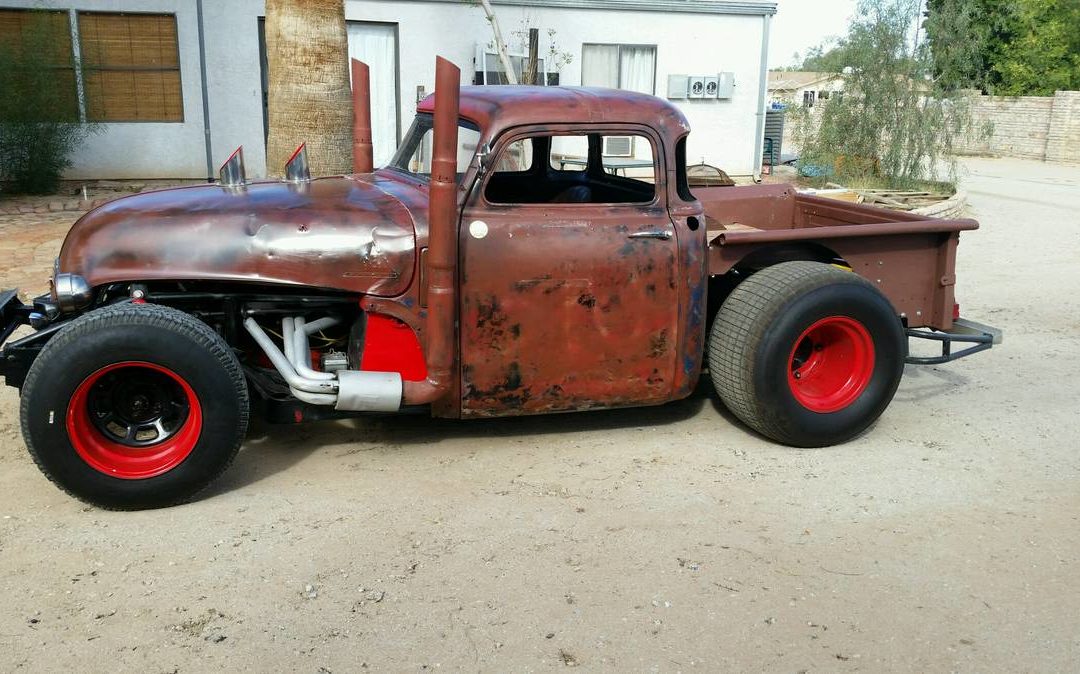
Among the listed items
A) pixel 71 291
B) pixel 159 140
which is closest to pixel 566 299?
pixel 71 291

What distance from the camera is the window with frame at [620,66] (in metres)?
15.6

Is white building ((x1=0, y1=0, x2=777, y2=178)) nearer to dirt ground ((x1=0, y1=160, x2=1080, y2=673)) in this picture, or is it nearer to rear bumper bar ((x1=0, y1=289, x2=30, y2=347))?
dirt ground ((x1=0, y1=160, x2=1080, y2=673))

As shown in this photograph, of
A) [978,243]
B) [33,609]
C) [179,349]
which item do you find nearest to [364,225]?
[179,349]

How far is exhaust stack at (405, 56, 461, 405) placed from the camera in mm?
4230

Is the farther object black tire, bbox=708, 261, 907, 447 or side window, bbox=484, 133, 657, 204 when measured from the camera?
side window, bbox=484, 133, 657, 204

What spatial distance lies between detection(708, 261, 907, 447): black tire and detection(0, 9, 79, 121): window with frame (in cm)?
1140

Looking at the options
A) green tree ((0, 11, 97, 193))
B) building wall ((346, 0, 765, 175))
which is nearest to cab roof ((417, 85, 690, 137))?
building wall ((346, 0, 765, 175))

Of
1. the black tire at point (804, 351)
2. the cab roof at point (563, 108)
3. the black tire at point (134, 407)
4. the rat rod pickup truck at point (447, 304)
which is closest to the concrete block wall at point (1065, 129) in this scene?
the rat rod pickup truck at point (447, 304)

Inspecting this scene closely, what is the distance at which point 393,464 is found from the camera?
15.6 ft

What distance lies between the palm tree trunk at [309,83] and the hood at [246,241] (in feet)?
10.2

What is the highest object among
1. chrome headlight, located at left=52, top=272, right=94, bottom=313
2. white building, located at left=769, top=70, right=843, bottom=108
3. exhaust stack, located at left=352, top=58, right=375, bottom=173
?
white building, located at left=769, top=70, right=843, bottom=108

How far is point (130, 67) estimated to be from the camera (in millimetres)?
13719

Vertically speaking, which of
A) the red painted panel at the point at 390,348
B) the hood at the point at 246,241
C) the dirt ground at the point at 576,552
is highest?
the hood at the point at 246,241

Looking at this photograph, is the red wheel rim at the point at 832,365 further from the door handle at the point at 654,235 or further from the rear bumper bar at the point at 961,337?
the door handle at the point at 654,235
